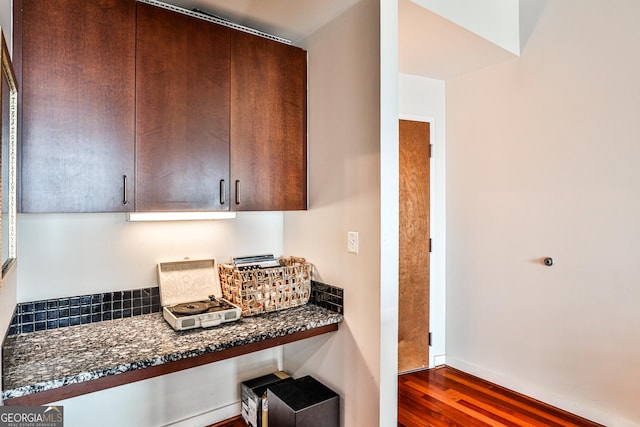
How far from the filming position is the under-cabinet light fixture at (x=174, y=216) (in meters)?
1.90

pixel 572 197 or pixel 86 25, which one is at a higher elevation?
pixel 86 25

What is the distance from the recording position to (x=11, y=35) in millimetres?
1454

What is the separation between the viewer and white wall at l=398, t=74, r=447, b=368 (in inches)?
127

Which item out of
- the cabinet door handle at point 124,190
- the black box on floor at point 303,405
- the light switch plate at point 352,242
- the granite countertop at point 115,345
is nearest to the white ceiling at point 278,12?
the cabinet door handle at point 124,190

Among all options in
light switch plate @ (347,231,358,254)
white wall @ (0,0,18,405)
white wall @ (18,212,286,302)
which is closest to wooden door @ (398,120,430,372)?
→ light switch plate @ (347,231,358,254)

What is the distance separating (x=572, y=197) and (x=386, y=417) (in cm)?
183

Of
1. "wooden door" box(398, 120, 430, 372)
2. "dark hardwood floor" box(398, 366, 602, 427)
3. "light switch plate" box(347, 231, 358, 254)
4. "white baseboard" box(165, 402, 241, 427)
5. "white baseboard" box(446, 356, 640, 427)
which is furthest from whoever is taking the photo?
"wooden door" box(398, 120, 430, 372)

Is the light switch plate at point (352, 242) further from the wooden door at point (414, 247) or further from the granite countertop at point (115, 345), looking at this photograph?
the wooden door at point (414, 247)

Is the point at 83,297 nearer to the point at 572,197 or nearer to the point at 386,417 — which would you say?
the point at 386,417

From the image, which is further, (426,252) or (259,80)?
(426,252)

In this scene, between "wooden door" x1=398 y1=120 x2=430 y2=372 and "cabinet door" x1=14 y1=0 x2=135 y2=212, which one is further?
"wooden door" x1=398 y1=120 x2=430 y2=372

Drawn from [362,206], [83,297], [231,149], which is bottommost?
[83,297]

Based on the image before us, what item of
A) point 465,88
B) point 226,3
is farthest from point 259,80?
point 465,88

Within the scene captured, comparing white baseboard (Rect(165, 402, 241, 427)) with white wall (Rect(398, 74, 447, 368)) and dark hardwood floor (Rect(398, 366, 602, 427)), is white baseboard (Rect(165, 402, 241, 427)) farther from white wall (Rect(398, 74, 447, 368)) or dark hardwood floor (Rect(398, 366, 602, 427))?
white wall (Rect(398, 74, 447, 368))
